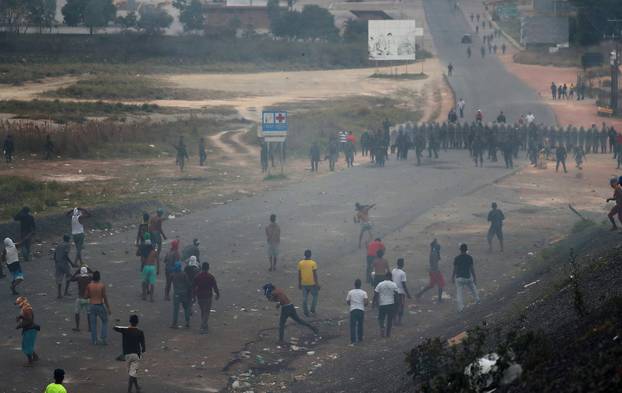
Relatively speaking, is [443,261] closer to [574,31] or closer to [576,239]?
[576,239]

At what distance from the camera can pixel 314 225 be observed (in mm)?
27641

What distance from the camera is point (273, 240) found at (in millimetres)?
22078

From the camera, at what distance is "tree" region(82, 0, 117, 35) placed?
102 metres

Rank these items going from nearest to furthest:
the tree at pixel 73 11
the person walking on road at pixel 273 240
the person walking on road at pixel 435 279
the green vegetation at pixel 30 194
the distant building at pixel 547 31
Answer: the person walking on road at pixel 435 279
the person walking on road at pixel 273 240
the green vegetation at pixel 30 194
the distant building at pixel 547 31
the tree at pixel 73 11

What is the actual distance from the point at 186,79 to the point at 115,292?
6344 centimetres

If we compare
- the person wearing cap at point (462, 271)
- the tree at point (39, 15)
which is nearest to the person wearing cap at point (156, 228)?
the person wearing cap at point (462, 271)

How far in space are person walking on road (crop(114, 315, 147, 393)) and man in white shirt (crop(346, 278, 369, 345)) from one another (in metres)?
3.92

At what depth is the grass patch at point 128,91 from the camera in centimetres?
6962

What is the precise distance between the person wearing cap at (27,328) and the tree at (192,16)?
102 metres

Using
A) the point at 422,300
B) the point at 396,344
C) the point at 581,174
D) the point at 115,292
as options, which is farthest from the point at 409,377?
the point at 581,174

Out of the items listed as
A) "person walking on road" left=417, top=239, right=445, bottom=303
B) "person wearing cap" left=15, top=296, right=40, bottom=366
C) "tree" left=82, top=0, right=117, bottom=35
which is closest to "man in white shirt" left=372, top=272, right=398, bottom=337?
"person walking on road" left=417, top=239, right=445, bottom=303

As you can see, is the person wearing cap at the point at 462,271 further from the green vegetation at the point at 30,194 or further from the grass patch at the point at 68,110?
the grass patch at the point at 68,110

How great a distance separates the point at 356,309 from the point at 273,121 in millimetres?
17251

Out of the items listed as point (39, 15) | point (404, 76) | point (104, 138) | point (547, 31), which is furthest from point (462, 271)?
point (39, 15)
